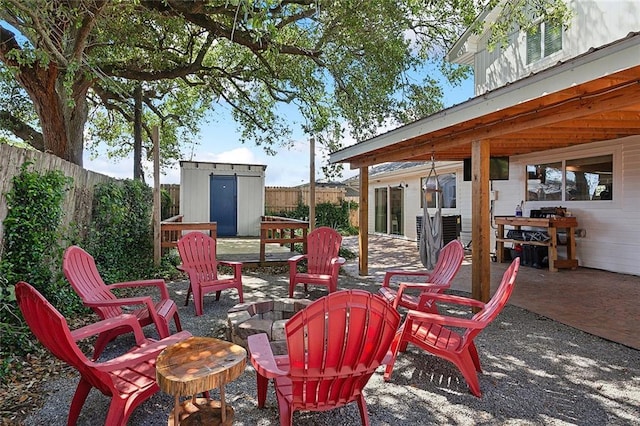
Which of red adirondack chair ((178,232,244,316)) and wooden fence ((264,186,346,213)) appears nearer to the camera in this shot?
red adirondack chair ((178,232,244,316))

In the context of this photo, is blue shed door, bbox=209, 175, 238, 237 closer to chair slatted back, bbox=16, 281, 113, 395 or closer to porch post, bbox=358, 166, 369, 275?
porch post, bbox=358, 166, 369, 275

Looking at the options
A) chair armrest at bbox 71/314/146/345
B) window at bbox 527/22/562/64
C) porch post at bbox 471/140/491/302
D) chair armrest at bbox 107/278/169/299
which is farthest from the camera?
window at bbox 527/22/562/64

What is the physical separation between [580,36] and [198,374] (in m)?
8.69

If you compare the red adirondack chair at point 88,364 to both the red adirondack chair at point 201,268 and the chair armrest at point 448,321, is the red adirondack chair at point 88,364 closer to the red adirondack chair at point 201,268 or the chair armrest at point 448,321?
the chair armrest at point 448,321

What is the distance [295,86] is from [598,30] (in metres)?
6.30

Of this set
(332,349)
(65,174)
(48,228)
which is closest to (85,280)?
(48,228)

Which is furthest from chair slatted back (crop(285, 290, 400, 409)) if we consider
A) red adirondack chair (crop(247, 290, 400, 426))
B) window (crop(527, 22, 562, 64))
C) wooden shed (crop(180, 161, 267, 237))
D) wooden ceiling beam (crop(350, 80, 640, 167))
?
wooden shed (crop(180, 161, 267, 237))

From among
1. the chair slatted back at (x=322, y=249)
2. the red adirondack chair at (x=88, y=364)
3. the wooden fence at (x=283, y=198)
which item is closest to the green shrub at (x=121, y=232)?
the chair slatted back at (x=322, y=249)

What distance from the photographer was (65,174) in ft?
14.0

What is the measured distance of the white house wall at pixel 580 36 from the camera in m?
6.49

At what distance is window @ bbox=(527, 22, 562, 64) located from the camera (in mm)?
7670

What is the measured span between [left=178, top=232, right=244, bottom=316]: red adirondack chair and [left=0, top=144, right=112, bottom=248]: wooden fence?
125 cm

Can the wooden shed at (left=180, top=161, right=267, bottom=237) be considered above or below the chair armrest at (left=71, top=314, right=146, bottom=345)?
above

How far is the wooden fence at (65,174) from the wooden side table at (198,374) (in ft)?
7.21
